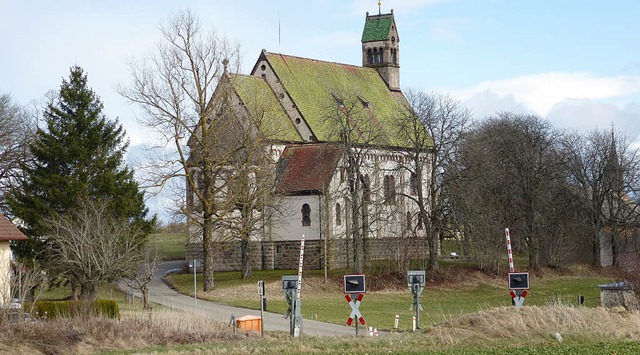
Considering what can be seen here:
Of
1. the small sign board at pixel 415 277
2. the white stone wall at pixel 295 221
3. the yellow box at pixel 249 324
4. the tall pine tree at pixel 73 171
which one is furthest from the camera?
the white stone wall at pixel 295 221

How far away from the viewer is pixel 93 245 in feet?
145

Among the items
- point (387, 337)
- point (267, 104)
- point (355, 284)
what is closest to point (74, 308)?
point (355, 284)

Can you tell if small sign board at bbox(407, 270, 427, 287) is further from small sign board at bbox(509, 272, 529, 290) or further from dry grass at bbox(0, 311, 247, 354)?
dry grass at bbox(0, 311, 247, 354)

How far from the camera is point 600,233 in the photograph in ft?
233

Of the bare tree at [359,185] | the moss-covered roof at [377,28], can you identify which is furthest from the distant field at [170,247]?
the moss-covered roof at [377,28]

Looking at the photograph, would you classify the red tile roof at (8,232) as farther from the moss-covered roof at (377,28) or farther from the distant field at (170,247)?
the moss-covered roof at (377,28)

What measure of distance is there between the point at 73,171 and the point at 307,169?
1624 centimetres

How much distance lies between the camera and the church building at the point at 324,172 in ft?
195

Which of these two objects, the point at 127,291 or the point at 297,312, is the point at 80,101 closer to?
the point at 127,291

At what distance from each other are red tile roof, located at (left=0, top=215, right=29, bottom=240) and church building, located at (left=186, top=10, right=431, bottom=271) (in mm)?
12647

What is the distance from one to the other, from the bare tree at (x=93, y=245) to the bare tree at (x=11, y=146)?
1242cm

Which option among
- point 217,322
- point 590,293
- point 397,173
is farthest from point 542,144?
point 217,322

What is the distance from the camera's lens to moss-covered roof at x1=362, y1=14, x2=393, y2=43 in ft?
262

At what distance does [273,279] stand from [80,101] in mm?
13746
